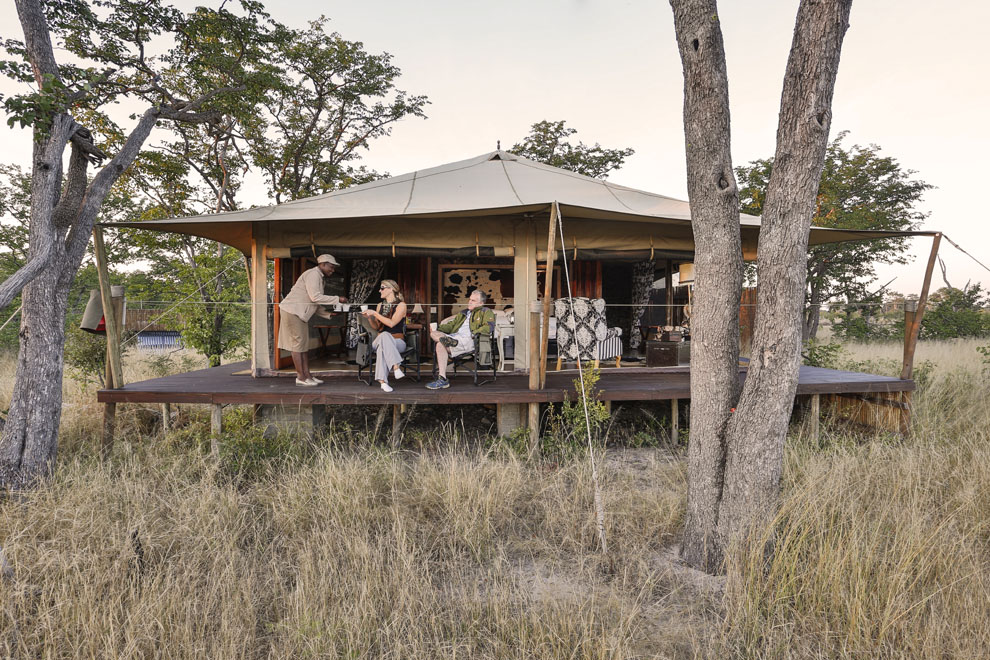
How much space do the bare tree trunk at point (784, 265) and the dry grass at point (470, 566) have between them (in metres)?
0.25

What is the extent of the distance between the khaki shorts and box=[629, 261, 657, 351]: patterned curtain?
578 cm

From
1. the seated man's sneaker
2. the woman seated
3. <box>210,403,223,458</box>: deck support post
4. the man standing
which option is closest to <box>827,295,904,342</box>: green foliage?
the seated man's sneaker

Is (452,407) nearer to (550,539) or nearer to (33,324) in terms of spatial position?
(550,539)

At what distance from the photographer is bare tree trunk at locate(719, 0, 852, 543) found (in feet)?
6.39

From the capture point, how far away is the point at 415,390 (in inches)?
168

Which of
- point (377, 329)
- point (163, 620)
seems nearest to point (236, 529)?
point (163, 620)

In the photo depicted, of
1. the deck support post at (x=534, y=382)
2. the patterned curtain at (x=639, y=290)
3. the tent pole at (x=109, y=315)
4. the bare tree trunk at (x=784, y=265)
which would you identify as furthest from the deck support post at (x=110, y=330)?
the patterned curtain at (x=639, y=290)

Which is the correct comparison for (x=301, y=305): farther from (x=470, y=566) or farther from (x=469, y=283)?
(x=469, y=283)

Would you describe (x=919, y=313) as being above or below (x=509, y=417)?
→ above

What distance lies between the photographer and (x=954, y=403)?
16.3 ft

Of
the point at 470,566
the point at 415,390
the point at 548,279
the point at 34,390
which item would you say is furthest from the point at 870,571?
the point at 34,390

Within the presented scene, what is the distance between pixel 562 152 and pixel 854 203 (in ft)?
27.7

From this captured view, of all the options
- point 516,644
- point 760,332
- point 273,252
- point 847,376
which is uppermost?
point 273,252

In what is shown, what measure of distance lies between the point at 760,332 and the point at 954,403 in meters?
4.84
